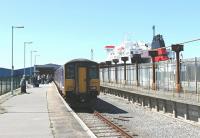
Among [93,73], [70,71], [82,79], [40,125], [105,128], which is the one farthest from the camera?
[93,73]

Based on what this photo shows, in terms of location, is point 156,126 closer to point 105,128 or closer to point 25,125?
point 105,128

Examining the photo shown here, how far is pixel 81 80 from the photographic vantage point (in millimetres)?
32156

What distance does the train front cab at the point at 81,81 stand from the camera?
32094 millimetres

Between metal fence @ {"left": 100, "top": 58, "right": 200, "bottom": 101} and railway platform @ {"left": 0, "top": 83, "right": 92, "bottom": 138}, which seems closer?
railway platform @ {"left": 0, "top": 83, "right": 92, "bottom": 138}

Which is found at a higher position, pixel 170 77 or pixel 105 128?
pixel 170 77

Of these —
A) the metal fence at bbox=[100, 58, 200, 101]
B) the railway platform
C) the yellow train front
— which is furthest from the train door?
the railway platform

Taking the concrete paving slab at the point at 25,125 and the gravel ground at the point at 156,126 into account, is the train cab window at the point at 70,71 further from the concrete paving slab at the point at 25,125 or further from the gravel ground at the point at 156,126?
the concrete paving slab at the point at 25,125

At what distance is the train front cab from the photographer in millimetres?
32094

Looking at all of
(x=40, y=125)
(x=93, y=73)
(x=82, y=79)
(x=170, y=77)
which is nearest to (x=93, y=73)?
(x=93, y=73)

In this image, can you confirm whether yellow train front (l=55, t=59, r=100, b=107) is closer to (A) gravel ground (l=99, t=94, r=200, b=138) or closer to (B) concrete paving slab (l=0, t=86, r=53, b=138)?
(A) gravel ground (l=99, t=94, r=200, b=138)

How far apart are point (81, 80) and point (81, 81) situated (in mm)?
67

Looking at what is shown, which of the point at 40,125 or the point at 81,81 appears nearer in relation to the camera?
the point at 40,125

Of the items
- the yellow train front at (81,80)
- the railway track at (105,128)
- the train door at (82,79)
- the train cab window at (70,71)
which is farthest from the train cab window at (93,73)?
the railway track at (105,128)

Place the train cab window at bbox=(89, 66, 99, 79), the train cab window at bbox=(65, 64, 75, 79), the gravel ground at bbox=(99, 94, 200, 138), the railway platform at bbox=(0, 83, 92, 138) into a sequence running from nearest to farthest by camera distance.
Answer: the railway platform at bbox=(0, 83, 92, 138), the gravel ground at bbox=(99, 94, 200, 138), the train cab window at bbox=(65, 64, 75, 79), the train cab window at bbox=(89, 66, 99, 79)
